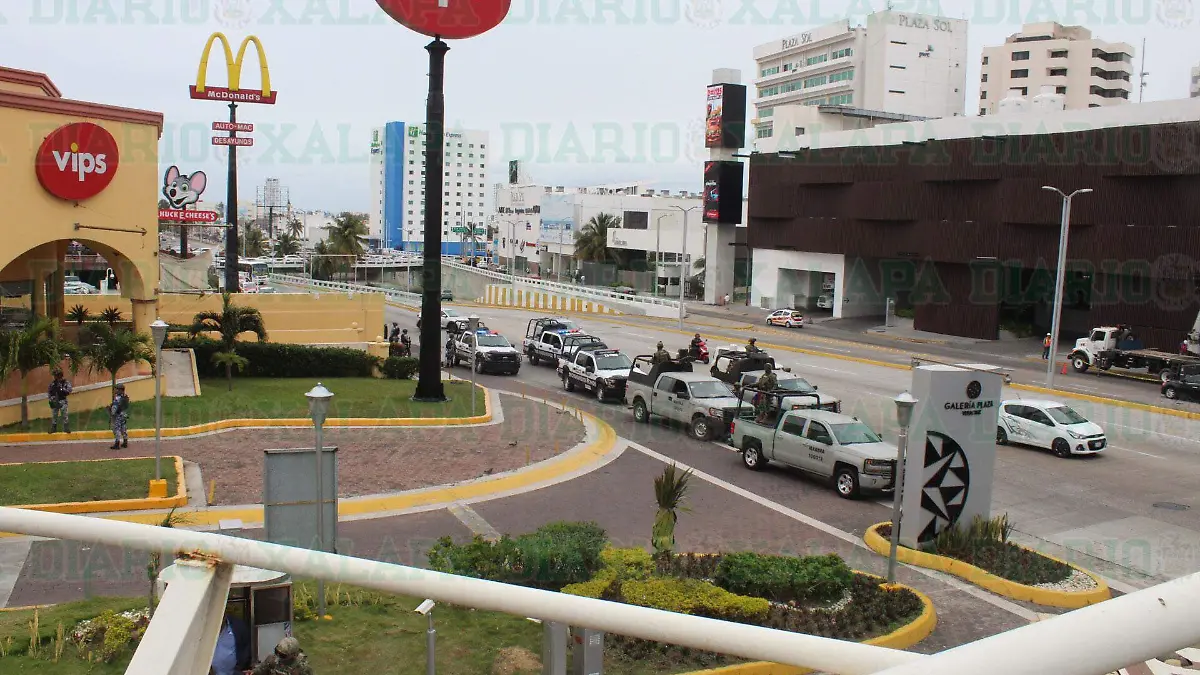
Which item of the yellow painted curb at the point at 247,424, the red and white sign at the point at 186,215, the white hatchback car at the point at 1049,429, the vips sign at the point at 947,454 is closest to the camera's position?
the vips sign at the point at 947,454

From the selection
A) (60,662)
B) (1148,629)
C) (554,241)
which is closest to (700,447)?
(60,662)

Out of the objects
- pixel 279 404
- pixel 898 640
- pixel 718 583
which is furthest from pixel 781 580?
pixel 279 404

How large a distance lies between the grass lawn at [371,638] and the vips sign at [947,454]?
23.2ft

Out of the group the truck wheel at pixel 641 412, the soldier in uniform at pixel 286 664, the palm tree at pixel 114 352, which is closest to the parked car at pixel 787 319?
the truck wheel at pixel 641 412

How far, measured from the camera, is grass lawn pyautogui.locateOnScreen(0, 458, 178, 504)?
17.4 meters

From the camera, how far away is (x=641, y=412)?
28.4 m

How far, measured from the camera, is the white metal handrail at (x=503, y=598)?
2.39 m

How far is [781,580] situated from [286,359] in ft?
81.0

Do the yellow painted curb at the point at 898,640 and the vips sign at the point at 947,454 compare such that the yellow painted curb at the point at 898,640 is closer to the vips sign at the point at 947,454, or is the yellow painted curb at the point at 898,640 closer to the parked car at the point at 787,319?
the vips sign at the point at 947,454

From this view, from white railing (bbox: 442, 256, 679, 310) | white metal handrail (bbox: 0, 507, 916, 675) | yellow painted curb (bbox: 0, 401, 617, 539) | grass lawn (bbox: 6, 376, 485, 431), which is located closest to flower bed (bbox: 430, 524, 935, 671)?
yellow painted curb (bbox: 0, 401, 617, 539)

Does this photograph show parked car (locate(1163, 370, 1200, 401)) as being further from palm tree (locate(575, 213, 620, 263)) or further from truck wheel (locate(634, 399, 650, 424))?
palm tree (locate(575, 213, 620, 263))

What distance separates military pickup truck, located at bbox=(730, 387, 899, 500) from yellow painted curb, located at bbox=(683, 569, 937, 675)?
582 centimetres

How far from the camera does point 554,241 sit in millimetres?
115688

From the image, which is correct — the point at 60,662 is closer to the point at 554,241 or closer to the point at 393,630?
the point at 393,630
